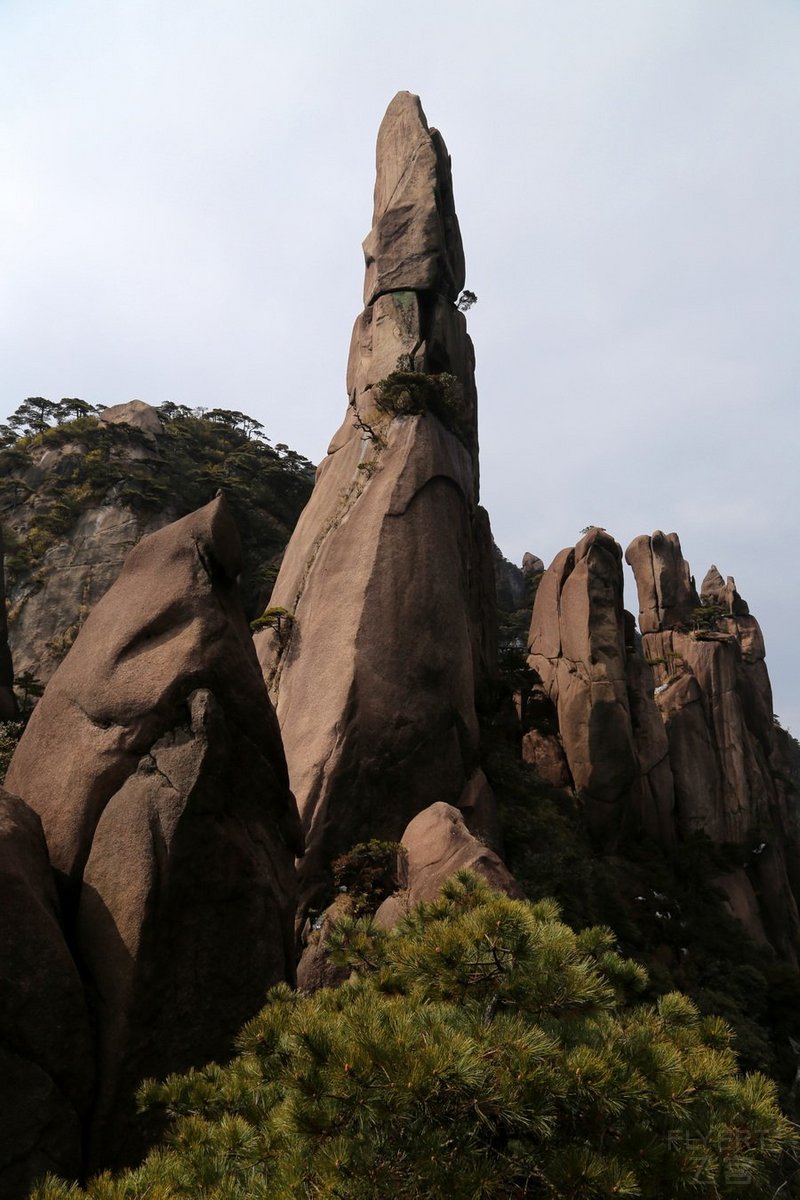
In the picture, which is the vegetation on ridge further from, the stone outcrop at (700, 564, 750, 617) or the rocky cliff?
the stone outcrop at (700, 564, 750, 617)

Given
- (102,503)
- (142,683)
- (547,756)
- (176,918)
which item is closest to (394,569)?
(547,756)

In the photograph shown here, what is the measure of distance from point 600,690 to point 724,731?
9.69 m

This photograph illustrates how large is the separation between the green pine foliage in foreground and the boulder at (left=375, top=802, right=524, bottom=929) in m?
7.28

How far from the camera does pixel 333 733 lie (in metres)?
18.2

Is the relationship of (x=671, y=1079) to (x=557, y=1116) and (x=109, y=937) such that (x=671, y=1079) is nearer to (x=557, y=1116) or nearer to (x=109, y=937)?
(x=557, y=1116)

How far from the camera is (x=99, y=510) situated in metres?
38.5

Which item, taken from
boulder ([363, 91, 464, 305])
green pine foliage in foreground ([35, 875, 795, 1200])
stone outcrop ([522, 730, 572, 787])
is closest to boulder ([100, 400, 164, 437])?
boulder ([363, 91, 464, 305])

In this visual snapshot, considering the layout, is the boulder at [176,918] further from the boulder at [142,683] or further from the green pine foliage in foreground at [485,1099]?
the green pine foliage in foreground at [485,1099]

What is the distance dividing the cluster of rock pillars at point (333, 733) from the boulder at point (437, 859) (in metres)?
0.07

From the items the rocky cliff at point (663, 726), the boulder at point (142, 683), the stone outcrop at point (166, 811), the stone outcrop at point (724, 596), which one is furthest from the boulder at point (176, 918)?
the stone outcrop at point (724, 596)

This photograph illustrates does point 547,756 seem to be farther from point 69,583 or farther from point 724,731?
point 69,583

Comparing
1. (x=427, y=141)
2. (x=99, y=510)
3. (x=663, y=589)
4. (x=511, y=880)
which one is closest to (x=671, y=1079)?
(x=511, y=880)

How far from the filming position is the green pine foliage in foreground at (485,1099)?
14.2ft

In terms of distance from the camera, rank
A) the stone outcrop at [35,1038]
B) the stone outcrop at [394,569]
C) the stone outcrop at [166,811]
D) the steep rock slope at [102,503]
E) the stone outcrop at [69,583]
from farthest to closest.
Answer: the steep rock slope at [102,503]
the stone outcrop at [69,583]
the stone outcrop at [394,569]
the stone outcrop at [166,811]
the stone outcrop at [35,1038]
